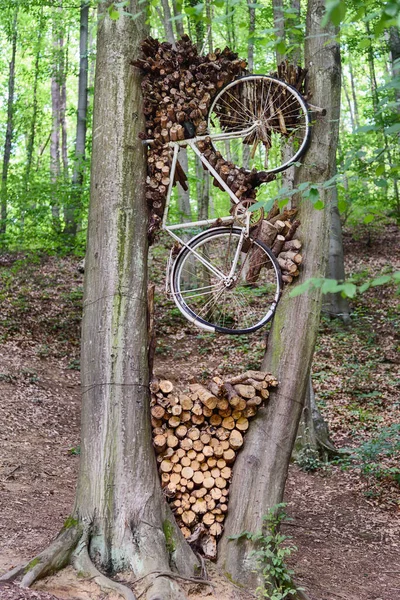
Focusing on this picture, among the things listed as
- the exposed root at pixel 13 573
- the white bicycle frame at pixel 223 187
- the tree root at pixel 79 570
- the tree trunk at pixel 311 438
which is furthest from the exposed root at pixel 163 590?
the tree trunk at pixel 311 438

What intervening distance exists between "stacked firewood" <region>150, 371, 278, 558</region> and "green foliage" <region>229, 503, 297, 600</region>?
301 mm

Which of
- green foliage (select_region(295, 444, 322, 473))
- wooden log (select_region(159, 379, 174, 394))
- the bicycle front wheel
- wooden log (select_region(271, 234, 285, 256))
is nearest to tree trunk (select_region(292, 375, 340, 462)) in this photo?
green foliage (select_region(295, 444, 322, 473))

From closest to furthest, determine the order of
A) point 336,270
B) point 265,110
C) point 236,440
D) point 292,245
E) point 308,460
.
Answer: point 236,440 → point 292,245 → point 265,110 → point 308,460 → point 336,270

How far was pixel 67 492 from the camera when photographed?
6086 mm

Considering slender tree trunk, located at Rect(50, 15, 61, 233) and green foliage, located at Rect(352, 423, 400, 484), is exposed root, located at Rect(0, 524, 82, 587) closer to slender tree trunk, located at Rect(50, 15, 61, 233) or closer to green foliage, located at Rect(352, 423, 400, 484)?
green foliage, located at Rect(352, 423, 400, 484)

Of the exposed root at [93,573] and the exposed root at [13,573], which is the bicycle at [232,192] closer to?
the exposed root at [93,573]

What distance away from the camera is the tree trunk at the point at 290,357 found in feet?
14.7

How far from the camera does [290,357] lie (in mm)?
4637

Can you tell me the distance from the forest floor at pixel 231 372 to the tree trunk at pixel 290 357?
0.47m

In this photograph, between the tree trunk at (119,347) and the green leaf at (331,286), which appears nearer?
the green leaf at (331,286)

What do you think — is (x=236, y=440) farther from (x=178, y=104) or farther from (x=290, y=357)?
(x=178, y=104)

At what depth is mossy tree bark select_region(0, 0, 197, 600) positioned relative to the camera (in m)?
4.07

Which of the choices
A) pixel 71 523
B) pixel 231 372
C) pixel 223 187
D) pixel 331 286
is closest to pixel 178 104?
pixel 223 187

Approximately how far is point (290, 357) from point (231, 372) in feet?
18.1
